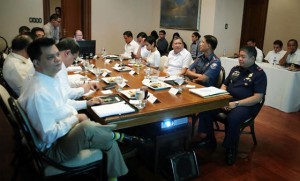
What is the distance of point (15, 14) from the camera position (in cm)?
590

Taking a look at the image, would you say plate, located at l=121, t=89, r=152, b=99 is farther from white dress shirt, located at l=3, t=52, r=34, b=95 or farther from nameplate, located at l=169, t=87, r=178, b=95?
white dress shirt, located at l=3, t=52, r=34, b=95

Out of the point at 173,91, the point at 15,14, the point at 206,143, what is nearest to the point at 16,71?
the point at 173,91

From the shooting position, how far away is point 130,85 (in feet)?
8.48

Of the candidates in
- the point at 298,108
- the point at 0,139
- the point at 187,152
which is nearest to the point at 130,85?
the point at 187,152

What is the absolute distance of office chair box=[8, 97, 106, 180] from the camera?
1503mm

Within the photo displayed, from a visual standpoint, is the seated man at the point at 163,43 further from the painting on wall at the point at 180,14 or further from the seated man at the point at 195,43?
Answer: the seated man at the point at 195,43

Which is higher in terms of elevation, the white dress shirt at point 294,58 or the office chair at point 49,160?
the white dress shirt at point 294,58

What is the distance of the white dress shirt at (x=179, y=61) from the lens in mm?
3781

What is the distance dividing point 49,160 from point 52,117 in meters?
0.25

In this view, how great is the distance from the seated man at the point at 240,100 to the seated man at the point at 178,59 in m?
1.00

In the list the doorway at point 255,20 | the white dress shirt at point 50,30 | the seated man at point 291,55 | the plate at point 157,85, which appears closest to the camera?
the plate at point 157,85

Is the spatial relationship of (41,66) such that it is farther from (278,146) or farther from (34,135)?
(278,146)

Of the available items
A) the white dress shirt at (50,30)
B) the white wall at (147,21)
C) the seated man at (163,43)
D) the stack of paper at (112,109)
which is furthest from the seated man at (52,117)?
the seated man at (163,43)

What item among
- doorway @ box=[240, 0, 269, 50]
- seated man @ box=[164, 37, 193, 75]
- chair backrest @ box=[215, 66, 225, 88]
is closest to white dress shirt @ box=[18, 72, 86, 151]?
chair backrest @ box=[215, 66, 225, 88]
